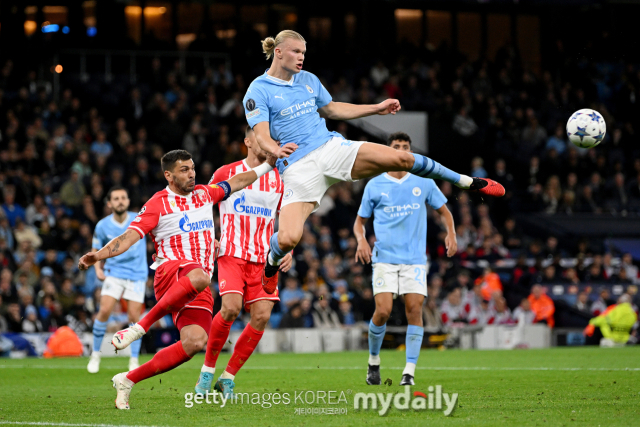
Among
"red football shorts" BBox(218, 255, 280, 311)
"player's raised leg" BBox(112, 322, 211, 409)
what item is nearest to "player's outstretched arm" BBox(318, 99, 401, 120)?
"red football shorts" BBox(218, 255, 280, 311)

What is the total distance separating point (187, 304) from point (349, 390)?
201 centimetres

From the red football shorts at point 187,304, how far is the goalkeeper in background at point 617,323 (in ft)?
42.9

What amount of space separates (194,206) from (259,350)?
34.1ft

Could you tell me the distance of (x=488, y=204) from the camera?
79.7ft

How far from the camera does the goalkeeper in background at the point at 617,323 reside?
1862 cm

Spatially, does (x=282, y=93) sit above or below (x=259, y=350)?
above

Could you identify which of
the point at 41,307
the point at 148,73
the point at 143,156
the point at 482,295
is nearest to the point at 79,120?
the point at 143,156

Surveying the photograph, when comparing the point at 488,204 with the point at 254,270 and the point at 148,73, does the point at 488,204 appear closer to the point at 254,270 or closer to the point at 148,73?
the point at 148,73

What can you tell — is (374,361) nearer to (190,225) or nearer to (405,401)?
(405,401)

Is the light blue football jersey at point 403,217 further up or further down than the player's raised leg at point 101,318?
further up

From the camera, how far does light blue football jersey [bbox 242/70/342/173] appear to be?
7.88 metres

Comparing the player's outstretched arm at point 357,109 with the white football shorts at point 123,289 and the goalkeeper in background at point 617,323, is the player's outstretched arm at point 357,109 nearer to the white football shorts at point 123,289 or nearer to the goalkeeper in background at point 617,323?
the white football shorts at point 123,289

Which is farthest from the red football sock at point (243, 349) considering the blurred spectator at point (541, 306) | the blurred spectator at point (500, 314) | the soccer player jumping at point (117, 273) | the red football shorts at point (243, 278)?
the blurred spectator at point (541, 306)

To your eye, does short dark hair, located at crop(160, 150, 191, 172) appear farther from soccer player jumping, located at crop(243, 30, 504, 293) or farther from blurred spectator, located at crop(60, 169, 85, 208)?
blurred spectator, located at crop(60, 169, 85, 208)
